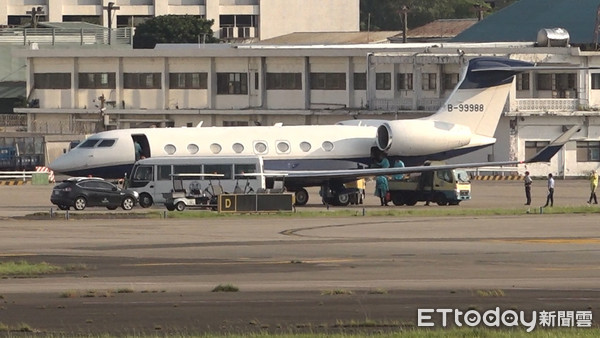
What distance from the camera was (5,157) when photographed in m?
79.7

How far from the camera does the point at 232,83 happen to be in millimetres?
84625

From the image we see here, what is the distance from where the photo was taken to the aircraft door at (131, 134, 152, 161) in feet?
178

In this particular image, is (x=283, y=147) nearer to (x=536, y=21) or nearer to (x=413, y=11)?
(x=536, y=21)

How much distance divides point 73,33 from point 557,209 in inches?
3204

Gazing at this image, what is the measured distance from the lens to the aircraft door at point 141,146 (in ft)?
178

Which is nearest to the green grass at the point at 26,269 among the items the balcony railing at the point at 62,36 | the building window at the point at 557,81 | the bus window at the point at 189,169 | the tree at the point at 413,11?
the bus window at the point at 189,169

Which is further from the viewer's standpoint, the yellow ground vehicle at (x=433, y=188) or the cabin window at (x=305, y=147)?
the cabin window at (x=305, y=147)

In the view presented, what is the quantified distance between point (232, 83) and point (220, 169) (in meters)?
34.2

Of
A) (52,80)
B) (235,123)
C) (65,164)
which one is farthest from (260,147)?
(52,80)

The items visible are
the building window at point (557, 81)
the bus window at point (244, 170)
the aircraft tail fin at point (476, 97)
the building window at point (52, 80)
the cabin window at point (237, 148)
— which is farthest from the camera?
the building window at point (52, 80)

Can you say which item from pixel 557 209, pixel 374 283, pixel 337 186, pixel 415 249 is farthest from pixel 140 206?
pixel 374 283

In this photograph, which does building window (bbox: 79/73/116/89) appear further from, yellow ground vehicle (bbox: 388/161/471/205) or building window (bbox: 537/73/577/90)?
yellow ground vehicle (bbox: 388/161/471/205)

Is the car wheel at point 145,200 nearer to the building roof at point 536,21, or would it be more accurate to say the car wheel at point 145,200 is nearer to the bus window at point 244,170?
the bus window at point 244,170

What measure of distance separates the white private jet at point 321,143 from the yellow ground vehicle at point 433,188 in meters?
1.59
